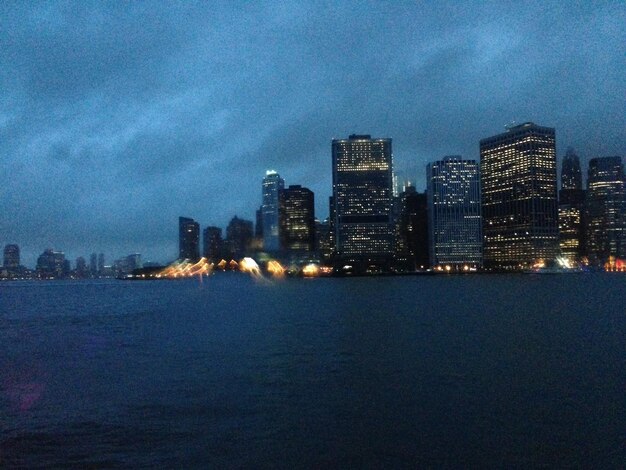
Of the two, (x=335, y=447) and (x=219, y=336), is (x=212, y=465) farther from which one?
(x=219, y=336)

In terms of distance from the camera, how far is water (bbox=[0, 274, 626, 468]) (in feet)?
50.2

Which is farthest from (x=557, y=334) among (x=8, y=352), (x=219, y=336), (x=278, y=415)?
(x=8, y=352)

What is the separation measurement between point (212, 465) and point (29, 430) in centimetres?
698

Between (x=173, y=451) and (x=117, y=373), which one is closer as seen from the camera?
(x=173, y=451)

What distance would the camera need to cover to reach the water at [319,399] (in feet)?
50.2

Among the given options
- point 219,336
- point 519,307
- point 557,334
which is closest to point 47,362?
point 219,336

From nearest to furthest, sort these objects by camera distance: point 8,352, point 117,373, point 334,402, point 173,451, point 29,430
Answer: point 173,451 < point 29,430 < point 334,402 < point 117,373 < point 8,352

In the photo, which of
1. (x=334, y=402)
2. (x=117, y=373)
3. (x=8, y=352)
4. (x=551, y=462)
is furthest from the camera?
(x=8, y=352)

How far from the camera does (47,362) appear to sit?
30.9 metres

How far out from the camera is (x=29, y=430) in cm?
1772

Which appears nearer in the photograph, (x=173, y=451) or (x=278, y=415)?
(x=173, y=451)

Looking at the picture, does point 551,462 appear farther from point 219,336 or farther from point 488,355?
point 219,336

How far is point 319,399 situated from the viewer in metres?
21.2

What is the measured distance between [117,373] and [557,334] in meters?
28.4
